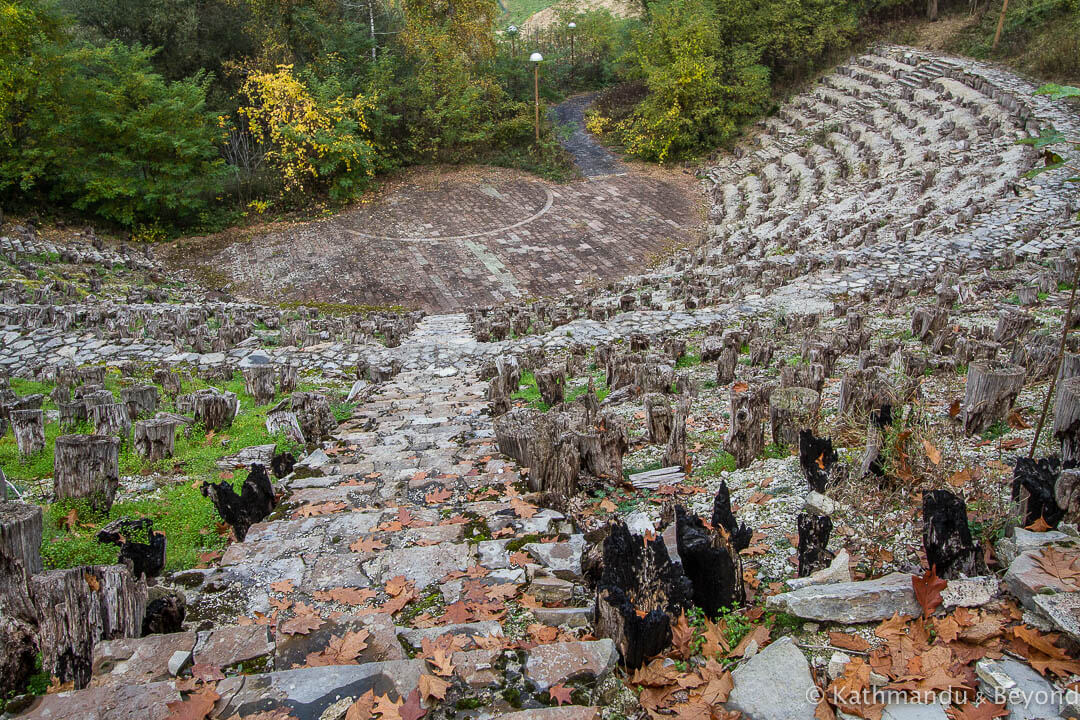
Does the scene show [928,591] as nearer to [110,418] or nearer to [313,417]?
[313,417]

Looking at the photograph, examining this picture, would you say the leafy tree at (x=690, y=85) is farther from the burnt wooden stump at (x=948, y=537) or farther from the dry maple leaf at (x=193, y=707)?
the dry maple leaf at (x=193, y=707)

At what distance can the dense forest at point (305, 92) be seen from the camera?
17859 millimetres

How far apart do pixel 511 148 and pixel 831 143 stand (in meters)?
10.7

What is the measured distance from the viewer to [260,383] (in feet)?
27.4

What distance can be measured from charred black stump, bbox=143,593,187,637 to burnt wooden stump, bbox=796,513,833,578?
3129 millimetres

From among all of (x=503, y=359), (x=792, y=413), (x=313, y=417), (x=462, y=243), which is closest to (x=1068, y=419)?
(x=792, y=413)

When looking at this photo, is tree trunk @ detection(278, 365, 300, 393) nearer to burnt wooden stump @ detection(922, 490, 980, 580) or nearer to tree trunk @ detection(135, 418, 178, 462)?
tree trunk @ detection(135, 418, 178, 462)

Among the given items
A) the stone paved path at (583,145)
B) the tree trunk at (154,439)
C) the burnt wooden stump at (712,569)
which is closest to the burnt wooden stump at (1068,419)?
the burnt wooden stump at (712,569)

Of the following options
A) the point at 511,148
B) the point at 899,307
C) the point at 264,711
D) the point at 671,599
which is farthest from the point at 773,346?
the point at 511,148

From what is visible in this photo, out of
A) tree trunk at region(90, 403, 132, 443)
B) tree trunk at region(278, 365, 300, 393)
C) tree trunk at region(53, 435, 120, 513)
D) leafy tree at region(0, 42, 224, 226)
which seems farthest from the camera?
leafy tree at region(0, 42, 224, 226)

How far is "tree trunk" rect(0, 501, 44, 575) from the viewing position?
10.7ft

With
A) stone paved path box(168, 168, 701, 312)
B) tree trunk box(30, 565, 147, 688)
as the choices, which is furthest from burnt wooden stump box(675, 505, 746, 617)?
stone paved path box(168, 168, 701, 312)

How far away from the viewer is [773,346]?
8.45 meters

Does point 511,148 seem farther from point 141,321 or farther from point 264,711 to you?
point 264,711
